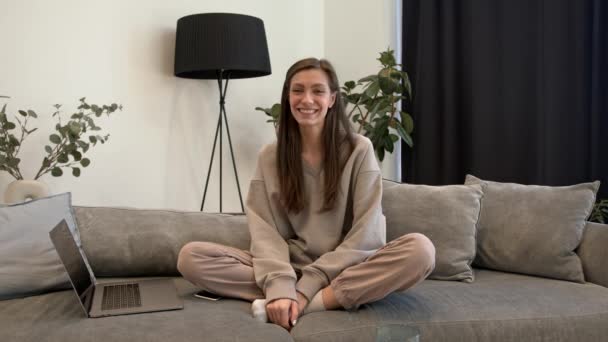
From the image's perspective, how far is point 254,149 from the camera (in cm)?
393

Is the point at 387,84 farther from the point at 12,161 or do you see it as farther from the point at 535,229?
the point at 12,161

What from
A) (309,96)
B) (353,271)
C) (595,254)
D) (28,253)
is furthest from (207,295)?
(595,254)

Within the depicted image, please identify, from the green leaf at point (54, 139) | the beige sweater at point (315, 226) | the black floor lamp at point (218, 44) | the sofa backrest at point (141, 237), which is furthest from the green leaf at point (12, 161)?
the beige sweater at point (315, 226)

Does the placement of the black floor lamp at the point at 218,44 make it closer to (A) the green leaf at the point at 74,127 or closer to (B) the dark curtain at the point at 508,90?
(A) the green leaf at the point at 74,127

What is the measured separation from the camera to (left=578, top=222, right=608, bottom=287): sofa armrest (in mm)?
2184

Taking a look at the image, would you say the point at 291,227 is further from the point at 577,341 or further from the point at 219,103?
the point at 219,103

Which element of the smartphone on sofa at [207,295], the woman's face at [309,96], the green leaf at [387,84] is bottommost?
the smartphone on sofa at [207,295]

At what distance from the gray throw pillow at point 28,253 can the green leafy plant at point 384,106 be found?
1706 mm

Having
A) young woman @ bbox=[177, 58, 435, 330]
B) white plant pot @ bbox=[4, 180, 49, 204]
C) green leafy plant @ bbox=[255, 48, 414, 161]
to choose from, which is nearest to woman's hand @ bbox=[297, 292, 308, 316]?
young woman @ bbox=[177, 58, 435, 330]

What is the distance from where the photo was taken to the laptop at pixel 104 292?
181cm

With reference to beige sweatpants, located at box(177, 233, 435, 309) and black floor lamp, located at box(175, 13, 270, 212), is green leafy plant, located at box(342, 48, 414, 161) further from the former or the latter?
beige sweatpants, located at box(177, 233, 435, 309)

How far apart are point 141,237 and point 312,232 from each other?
0.63m

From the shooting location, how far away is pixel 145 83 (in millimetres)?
3385

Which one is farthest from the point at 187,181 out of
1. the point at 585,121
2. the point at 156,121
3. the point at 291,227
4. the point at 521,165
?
the point at 585,121
